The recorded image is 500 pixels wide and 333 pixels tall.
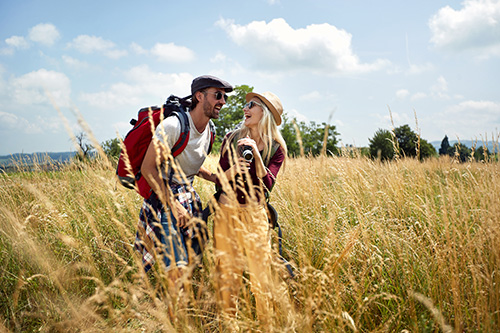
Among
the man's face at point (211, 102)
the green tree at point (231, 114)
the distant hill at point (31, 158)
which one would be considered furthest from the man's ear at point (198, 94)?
the green tree at point (231, 114)

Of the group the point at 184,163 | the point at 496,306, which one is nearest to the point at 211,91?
the point at 184,163

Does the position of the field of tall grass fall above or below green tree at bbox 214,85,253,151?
below

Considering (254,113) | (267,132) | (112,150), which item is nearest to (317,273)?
(267,132)

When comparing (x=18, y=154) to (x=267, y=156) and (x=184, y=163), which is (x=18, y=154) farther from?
(x=267, y=156)

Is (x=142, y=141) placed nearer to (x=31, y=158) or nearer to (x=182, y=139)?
(x=182, y=139)

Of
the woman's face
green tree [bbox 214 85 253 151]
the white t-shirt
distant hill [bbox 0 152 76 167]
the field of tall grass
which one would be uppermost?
green tree [bbox 214 85 253 151]

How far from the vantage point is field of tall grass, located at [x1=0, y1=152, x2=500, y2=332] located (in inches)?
63.8

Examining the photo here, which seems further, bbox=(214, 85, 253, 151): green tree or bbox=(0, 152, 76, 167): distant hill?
bbox=(214, 85, 253, 151): green tree

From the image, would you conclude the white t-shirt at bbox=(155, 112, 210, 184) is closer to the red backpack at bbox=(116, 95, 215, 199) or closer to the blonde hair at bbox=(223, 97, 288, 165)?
the red backpack at bbox=(116, 95, 215, 199)

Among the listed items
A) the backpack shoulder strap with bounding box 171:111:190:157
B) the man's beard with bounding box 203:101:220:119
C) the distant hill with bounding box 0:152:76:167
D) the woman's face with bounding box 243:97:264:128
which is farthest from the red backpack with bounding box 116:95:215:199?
the distant hill with bounding box 0:152:76:167

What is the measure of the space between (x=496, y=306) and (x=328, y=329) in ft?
3.31

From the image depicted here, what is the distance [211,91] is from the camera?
2445 millimetres

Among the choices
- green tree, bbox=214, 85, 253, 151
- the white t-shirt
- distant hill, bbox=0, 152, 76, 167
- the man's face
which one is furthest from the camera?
green tree, bbox=214, 85, 253, 151

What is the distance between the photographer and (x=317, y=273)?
2004mm
